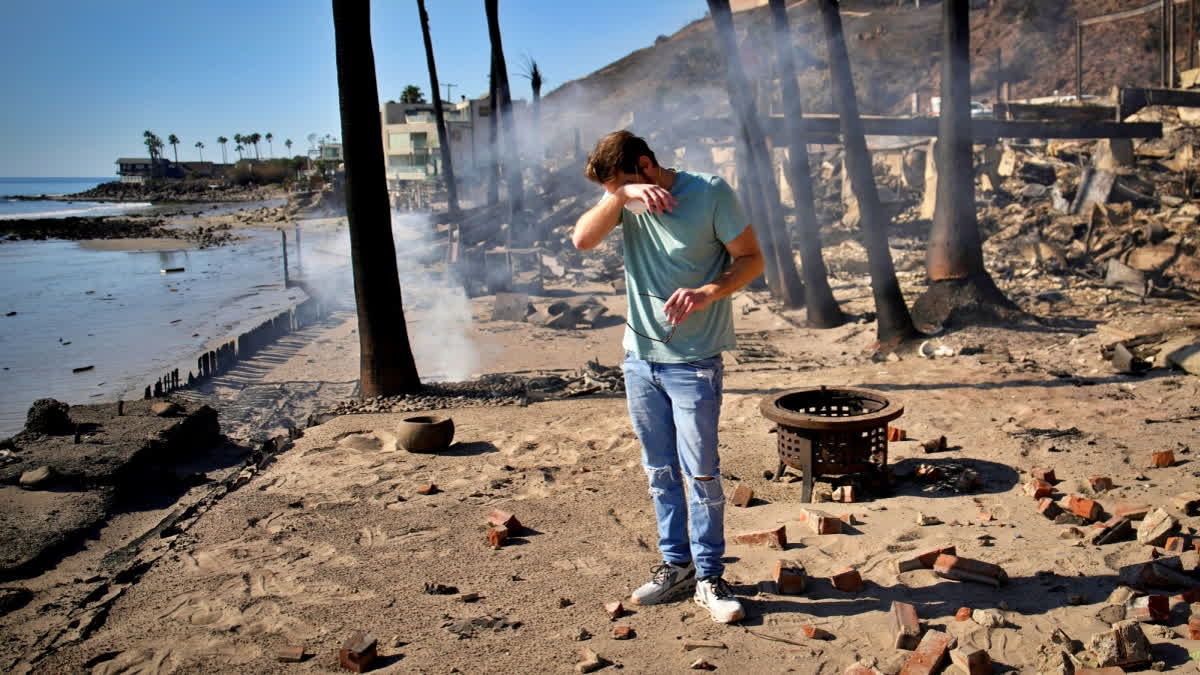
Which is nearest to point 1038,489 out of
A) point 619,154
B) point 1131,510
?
point 1131,510

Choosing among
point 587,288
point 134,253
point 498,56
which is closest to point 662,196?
point 587,288

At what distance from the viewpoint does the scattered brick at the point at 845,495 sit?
4.71m

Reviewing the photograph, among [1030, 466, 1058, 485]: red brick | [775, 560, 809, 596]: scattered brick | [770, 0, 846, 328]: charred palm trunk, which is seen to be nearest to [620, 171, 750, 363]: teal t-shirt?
[775, 560, 809, 596]: scattered brick

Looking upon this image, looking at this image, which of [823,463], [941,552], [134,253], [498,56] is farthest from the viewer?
[134,253]

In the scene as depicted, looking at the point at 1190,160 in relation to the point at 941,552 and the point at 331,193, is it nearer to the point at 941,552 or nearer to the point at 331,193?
the point at 941,552

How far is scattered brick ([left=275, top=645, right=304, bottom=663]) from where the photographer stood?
319 cm

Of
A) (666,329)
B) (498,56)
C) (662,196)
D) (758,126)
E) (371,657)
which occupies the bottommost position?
(371,657)

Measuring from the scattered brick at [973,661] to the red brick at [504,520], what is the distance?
2.30 metres

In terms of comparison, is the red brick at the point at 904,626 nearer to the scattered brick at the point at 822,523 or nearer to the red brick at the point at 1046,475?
the scattered brick at the point at 822,523

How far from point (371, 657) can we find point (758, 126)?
10490 millimetres

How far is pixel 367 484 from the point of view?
5449mm

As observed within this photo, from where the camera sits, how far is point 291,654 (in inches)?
126

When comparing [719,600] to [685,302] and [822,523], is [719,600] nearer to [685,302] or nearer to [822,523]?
[822,523]

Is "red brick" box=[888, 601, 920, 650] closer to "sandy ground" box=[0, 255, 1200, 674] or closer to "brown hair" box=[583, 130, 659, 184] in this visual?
"sandy ground" box=[0, 255, 1200, 674]
